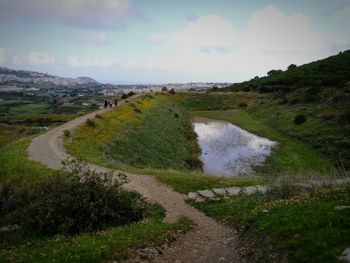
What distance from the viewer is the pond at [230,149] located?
43.4 meters

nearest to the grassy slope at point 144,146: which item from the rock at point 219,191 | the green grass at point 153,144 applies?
the green grass at point 153,144

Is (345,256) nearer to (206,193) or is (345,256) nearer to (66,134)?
(206,193)

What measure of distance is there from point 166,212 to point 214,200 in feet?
12.0

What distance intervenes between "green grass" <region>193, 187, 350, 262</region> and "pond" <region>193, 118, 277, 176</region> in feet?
74.9

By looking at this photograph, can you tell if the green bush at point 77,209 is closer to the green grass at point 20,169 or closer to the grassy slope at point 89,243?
the grassy slope at point 89,243

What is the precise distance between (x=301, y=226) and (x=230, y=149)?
136 feet

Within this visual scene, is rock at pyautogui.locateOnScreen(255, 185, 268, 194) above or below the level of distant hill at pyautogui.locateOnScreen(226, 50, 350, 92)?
below

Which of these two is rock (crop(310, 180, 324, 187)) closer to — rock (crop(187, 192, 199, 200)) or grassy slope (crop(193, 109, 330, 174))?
grassy slope (crop(193, 109, 330, 174))

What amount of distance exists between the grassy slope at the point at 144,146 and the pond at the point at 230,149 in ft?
10.9

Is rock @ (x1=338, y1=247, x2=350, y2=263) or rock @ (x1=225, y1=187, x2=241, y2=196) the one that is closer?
rock @ (x1=338, y1=247, x2=350, y2=263)

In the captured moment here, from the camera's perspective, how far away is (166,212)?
70.3 ft

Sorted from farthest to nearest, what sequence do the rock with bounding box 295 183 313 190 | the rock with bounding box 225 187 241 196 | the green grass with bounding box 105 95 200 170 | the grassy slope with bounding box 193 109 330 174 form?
1. the green grass with bounding box 105 95 200 170
2. the grassy slope with bounding box 193 109 330 174
3. the rock with bounding box 225 187 241 196
4. the rock with bounding box 295 183 313 190

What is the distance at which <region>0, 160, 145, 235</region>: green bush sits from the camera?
19375mm

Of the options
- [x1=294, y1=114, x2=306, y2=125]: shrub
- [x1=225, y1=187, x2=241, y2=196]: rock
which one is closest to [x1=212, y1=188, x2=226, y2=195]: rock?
[x1=225, y1=187, x2=241, y2=196]: rock
